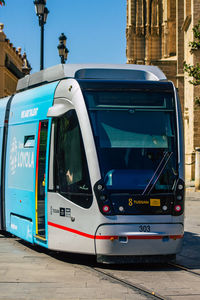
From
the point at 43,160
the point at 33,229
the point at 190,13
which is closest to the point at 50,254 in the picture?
the point at 33,229

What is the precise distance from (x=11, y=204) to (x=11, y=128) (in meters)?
1.46

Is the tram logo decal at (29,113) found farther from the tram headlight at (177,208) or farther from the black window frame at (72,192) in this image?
the tram headlight at (177,208)

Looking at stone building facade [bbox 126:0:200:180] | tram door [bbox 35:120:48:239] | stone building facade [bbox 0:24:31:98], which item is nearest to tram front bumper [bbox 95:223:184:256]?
tram door [bbox 35:120:48:239]

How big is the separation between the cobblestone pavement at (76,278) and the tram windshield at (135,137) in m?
1.19

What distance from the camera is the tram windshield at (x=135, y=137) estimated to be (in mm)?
9672

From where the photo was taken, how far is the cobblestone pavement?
772 cm

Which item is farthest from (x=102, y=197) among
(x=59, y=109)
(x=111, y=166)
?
(x=59, y=109)

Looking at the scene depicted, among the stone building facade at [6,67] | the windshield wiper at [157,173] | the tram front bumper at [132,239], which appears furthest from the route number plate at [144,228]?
the stone building facade at [6,67]

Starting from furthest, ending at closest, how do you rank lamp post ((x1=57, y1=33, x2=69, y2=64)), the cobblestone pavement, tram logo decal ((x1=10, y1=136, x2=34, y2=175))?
lamp post ((x1=57, y1=33, x2=69, y2=64)) → tram logo decal ((x1=10, y1=136, x2=34, y2=175)) → the cobblestone pavement

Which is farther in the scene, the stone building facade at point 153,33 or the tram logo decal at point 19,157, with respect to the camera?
the stone building facade at point 153,33

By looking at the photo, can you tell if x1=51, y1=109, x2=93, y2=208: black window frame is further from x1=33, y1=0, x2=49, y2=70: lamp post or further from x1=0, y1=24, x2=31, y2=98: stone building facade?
x1=0, y1=24, x2=31, y2=98: stone building facade

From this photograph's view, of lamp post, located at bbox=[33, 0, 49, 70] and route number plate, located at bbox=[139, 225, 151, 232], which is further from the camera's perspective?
lamp post, located at bbox=[33, 0, 49, 70]

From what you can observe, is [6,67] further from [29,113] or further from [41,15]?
[29,113]

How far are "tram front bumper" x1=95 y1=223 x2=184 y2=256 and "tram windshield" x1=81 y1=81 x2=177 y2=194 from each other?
515 mm
